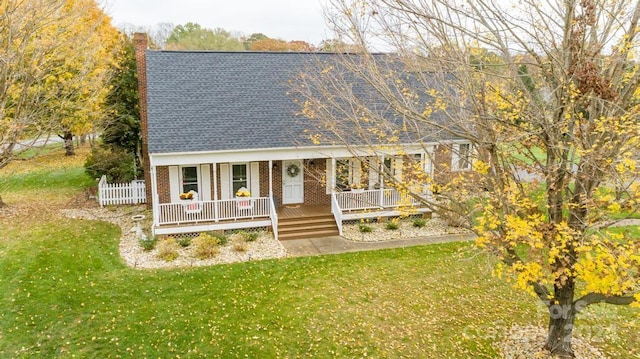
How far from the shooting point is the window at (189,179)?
16.9 meters

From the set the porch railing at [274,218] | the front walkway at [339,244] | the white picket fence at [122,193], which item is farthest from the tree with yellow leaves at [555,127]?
the white picket fence at [122,193]

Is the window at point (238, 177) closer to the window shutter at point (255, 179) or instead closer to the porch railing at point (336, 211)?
the window shutter at point (255, 179)

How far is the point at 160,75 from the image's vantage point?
17.2 meters

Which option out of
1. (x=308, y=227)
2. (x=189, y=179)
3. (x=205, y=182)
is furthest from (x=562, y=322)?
(x=189, y=179)

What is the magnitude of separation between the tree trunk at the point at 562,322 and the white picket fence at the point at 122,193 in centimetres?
1608

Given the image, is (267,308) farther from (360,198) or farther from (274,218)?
(360,198)

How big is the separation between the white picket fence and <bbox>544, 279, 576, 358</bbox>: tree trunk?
1608cm

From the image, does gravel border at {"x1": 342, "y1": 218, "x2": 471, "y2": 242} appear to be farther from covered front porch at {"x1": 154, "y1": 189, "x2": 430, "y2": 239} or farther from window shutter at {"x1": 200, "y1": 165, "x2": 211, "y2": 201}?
window shutter at {"x1": 200, "y1": 165, "x2": 211, "y2": 201}

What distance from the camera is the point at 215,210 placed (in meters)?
15.8

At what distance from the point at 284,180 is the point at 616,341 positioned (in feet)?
38.6

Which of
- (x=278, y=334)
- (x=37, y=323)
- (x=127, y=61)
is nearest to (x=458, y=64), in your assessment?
(x=278, y=334)

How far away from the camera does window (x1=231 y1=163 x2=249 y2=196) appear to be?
1734cm

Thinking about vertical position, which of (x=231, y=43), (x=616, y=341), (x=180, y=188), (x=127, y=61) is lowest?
(x=616, y=341)

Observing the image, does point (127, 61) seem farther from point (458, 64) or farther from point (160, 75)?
point (458, 64)
